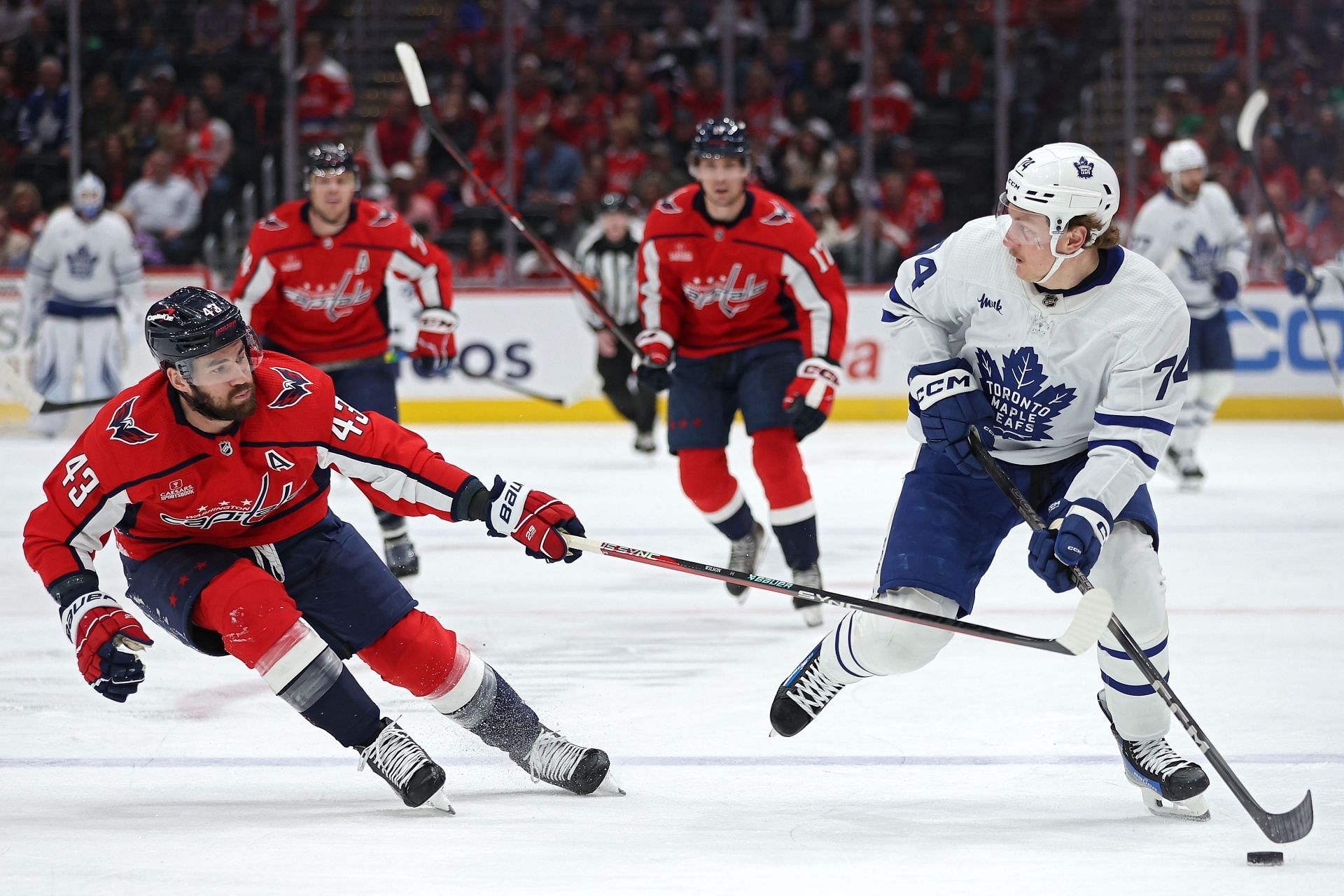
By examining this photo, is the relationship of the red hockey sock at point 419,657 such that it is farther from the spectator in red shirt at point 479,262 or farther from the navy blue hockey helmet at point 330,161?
the spectator in red shirt at point 479,262

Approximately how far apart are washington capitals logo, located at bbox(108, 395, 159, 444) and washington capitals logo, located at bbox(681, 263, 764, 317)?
243cm

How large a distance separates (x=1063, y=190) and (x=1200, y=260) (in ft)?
17.4

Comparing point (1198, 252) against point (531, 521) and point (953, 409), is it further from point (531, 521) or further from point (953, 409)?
point (531, 521)

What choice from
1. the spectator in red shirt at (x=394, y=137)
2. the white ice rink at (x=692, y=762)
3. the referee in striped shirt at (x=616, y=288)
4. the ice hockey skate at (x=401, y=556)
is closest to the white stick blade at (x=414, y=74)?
the ice hockey skate at (x=401, y=556)

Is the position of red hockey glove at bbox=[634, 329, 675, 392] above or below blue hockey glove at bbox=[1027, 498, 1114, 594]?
below

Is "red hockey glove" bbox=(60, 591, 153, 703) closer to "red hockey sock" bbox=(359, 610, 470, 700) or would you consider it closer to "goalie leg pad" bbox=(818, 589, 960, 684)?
"red hockey sock" bbox=(359, 610, 470, 700)

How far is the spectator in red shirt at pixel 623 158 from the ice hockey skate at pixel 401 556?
5.81 m

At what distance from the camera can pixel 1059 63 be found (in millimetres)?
11484

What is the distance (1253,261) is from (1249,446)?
1.58m

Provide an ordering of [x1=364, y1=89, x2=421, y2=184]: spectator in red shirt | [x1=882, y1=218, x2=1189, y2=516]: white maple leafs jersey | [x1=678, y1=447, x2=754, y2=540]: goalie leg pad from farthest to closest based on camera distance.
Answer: [x1=364, y1=89, x2=421, y2=184]: spectator in red shirt, [x1=678, y1=447, x2=754, y2=540]: goalie leg pad, [x1=882, y1=218, x2=1189, y2=516]: white maple leafs jersey

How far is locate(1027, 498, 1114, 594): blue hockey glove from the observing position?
278 cm

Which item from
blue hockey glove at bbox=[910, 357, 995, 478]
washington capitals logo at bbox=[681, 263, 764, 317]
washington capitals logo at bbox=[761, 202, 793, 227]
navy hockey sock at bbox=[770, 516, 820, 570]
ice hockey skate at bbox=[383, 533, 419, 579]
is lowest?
ice hockey skate at bbox=[383, 533, 419, 579]

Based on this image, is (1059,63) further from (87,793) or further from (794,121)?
(87,793)

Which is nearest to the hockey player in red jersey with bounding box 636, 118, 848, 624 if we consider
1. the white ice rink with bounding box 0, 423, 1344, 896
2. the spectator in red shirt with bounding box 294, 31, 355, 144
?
the white ice rink with bounding box 0, 423, 1344, 896
